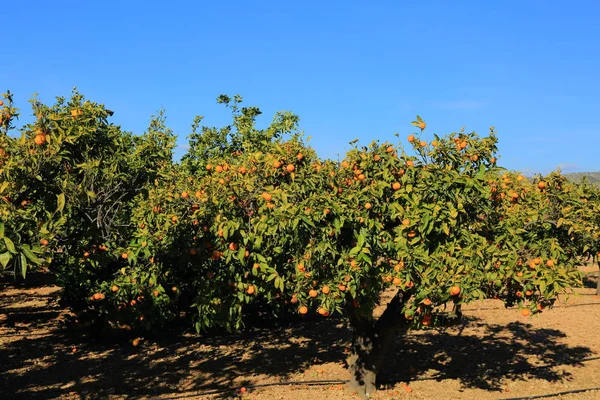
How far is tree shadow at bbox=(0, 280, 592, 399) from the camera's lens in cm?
1014

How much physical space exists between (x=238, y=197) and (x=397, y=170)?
7.04 feet

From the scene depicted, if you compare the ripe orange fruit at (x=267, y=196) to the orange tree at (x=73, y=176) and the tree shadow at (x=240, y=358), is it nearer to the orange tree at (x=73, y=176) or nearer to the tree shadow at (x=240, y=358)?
the orange tree at (x=73, y=176)

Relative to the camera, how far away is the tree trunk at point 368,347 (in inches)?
356

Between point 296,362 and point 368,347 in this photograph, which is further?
point 296,362

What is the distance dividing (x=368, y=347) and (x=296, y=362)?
261cm

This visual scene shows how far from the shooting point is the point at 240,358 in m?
11.8

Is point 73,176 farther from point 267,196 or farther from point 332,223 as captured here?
point 332,223

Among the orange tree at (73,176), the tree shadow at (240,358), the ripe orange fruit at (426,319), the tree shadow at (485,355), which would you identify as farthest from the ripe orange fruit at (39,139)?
the tree shadow at (485,355)

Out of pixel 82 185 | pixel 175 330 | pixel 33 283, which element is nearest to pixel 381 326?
pixel 82 185

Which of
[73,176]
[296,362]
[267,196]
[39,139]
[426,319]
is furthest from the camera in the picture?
[296,362]

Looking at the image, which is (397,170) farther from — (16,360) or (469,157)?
(16,360)

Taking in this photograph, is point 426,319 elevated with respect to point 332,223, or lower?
lower

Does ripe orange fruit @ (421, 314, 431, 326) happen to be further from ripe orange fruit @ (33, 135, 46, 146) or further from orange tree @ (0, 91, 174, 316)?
ripe orange fruit @ (33, 135, 46, 146)

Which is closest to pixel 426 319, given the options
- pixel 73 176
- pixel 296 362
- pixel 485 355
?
pixel 296 362
